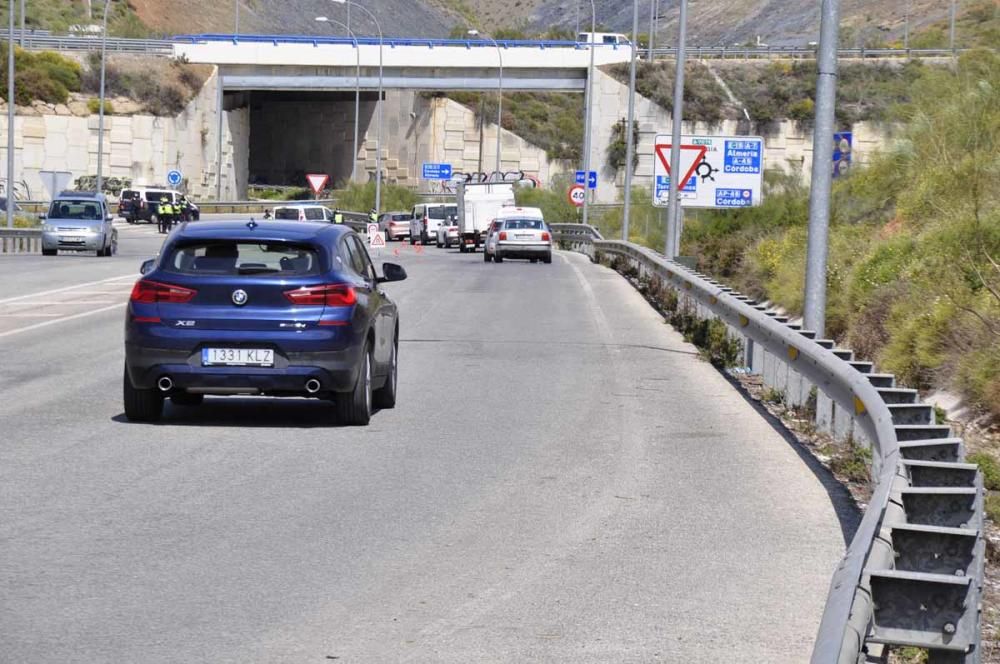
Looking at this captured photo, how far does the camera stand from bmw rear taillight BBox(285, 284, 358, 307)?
12.5 meters

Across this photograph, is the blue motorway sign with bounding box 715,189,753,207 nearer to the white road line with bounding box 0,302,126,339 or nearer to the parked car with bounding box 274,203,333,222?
the white road line with bounding box 0,302,126,339

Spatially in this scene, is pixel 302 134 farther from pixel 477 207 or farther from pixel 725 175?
pixel 725 175

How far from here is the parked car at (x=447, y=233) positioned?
71.7 meters

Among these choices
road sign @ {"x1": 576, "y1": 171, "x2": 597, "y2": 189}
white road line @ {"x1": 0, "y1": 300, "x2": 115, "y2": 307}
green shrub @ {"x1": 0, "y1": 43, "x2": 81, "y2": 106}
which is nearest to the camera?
white road line @ {"x1": 0, "y1": 300, "x2": 115, "y2": 307}

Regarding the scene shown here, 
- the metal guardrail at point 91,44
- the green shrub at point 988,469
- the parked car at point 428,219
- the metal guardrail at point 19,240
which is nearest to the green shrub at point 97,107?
the metal guardrail at point 91,44

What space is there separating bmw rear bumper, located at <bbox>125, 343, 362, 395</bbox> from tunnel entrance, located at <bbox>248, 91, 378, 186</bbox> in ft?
295

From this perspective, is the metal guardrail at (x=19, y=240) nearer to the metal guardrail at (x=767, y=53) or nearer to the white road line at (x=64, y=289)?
the white road line at (x=64, y=289)

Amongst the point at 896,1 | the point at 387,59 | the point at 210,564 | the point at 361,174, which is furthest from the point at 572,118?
the point at 210,564

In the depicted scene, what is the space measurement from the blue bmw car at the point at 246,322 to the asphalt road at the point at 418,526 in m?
0.37

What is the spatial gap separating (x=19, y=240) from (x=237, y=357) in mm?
45561

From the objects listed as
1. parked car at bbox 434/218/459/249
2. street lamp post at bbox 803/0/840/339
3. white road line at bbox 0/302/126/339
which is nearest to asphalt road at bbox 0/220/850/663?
street lamp post at bbox 803/0/840/339

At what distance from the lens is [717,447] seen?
40.9 feet

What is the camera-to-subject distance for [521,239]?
2071 inches

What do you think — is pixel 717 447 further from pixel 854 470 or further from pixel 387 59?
pixel 387 59
